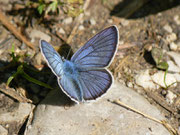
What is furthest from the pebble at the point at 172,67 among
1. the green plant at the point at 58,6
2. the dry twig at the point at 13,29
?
the dry twig at the point at 13,29

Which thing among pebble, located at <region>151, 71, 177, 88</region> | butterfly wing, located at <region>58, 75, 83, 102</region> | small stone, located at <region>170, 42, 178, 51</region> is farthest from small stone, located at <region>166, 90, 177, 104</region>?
butterfly wing, located at <region>58, 75, 83, 102</region>

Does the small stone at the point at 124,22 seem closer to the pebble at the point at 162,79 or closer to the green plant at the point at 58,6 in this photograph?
the green plant at the point at 58,6

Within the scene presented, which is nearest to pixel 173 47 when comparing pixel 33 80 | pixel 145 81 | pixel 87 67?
pixel 145 81

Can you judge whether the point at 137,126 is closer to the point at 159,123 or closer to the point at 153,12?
the point at 159,123

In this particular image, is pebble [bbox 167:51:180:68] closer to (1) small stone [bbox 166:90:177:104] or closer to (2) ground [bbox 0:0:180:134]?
(2) ground [bbox 0:0:180:134]

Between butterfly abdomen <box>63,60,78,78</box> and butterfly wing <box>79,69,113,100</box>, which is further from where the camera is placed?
butterfly abdomen <box>63,60,78,78</box>
